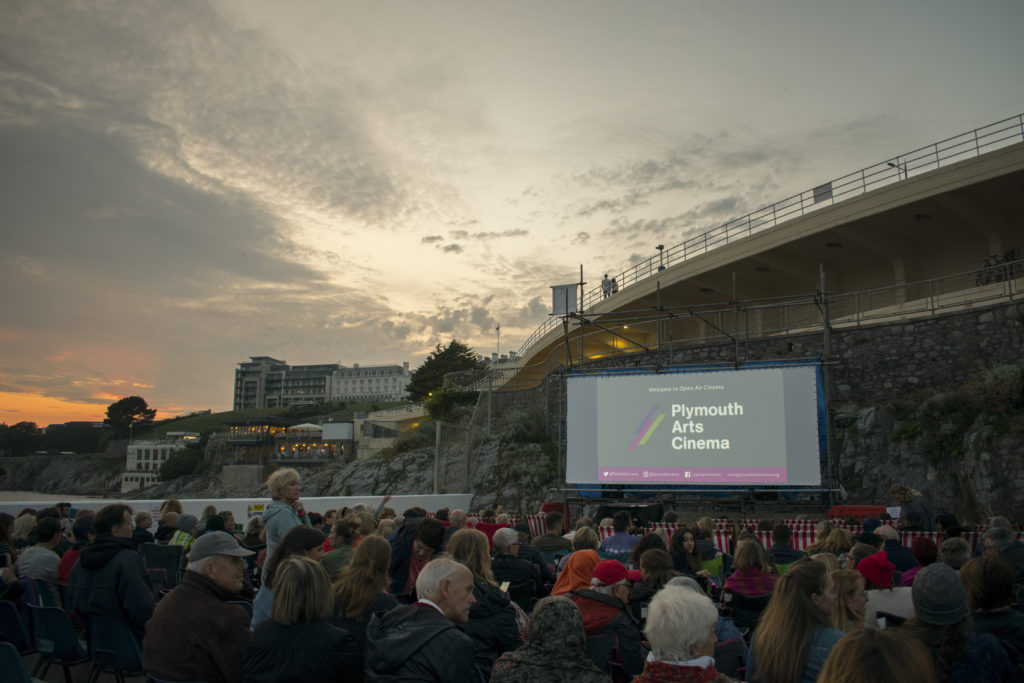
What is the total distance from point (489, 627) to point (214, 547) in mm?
1503

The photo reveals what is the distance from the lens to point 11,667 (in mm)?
2834

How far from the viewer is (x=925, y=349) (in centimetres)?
1722

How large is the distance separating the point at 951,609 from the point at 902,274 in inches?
881

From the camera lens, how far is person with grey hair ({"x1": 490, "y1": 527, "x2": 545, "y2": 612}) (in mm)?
5332

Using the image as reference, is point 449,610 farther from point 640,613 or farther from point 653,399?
point 653,399

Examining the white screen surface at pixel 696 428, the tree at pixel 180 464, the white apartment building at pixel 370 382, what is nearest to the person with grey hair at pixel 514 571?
the white screen surface at pixel 696 428

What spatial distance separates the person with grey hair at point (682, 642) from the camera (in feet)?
8.01

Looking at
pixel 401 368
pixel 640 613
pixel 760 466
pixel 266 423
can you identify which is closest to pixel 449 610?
pixel 640 613

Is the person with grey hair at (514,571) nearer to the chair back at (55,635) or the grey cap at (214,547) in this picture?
the grey cap at (214,547)

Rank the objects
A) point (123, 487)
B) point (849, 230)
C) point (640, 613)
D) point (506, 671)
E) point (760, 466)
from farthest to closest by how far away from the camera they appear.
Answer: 1. point (123, 487)
2. point (849, 230)
3. point (760, 466)
4. point (640, 613)
5. point (506, 671)

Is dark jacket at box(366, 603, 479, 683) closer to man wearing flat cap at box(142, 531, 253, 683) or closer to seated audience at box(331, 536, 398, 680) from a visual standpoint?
seated audience at box(331, 536, 398, 680)

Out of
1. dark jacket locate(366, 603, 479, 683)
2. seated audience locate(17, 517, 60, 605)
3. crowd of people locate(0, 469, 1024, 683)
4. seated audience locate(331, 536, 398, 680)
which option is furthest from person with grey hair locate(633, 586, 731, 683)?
seated audience locate(17, 517, 60, 605)

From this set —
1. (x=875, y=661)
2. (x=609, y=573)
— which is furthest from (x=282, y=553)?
(x=875, y=661)

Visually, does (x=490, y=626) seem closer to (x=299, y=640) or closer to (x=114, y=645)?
(x=299, y=640)
